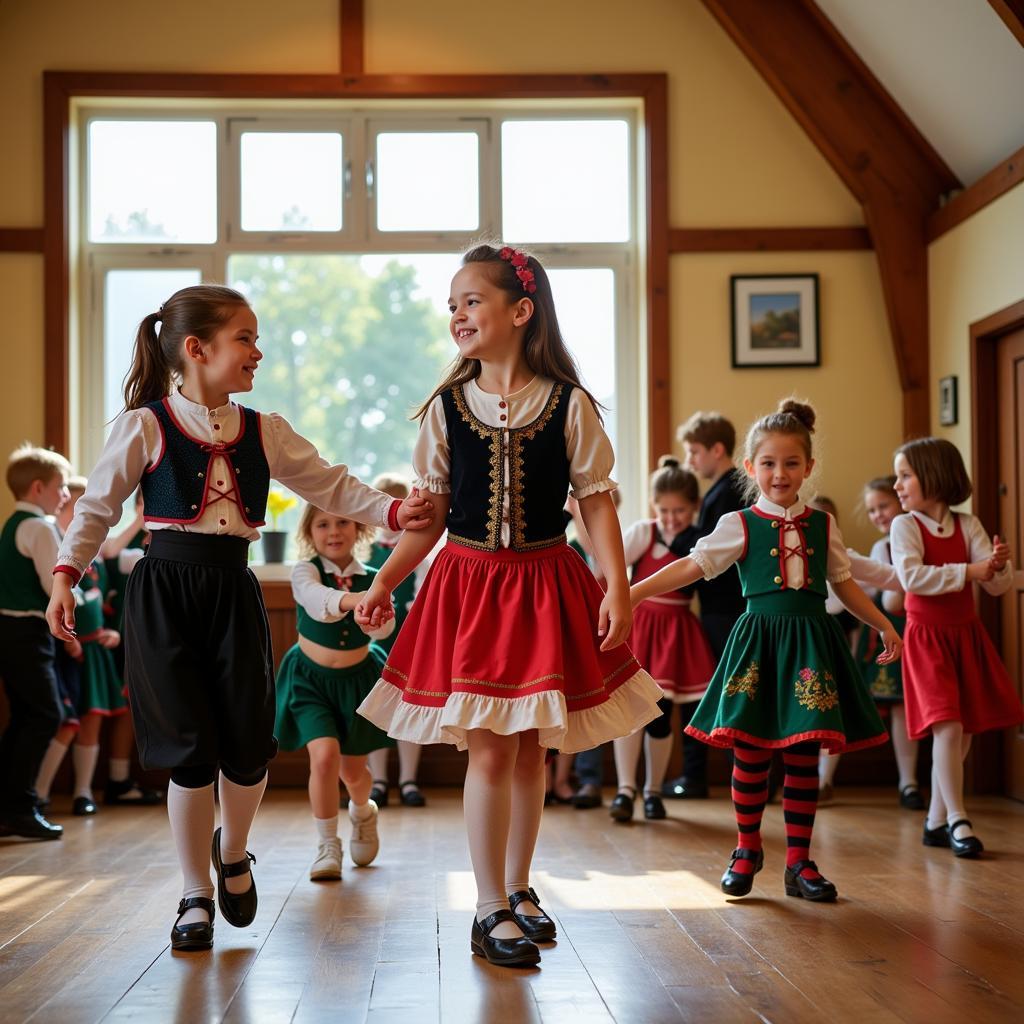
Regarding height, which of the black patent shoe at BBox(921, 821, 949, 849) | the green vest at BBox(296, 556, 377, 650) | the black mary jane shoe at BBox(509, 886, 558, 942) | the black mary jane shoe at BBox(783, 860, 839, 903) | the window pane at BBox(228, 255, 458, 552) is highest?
the window pane at BBox(228, 255, 458, 552)

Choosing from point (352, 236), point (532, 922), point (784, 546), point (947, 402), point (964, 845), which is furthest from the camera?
point (352, 236)

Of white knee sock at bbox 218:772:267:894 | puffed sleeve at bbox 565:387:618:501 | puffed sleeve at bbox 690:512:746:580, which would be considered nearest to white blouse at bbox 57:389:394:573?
puffed sleeve at bbox 565:387:618:501

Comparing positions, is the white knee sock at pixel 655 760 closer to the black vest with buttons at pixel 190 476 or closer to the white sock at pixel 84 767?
the white sock at pixel 84 767

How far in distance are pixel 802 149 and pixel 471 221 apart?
155 cm

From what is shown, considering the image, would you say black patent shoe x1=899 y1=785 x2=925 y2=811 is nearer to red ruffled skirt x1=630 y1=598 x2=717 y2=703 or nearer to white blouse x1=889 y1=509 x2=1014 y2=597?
red ruffled skirt x1=630 y1=598 x2=717 y2=703

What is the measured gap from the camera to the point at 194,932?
2629 mm

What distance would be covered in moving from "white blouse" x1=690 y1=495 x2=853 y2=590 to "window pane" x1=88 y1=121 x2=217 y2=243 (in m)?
3.50

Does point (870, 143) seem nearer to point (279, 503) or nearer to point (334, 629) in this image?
point (279, 503)

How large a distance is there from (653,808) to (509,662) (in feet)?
7.72

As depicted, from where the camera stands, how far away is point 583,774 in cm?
514

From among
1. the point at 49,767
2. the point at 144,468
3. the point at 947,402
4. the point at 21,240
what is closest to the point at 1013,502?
the point at 947,402

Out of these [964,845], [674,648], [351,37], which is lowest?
[964,845]

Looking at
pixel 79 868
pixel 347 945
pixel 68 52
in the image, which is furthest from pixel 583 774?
pixel 68 52

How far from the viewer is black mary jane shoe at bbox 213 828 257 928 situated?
272 cm
